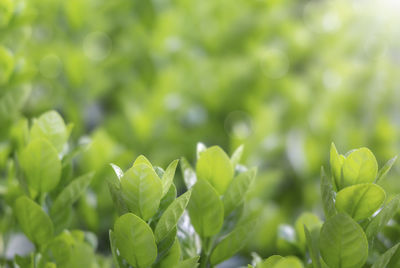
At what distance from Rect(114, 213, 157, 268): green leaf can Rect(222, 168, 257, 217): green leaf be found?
0.35 ft

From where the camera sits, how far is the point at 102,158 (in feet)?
2.52

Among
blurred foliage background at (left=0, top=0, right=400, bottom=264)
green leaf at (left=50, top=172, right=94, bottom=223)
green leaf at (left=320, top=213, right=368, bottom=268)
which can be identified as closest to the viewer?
green leaf at (left=320, top=213, right=368, bottom=268)

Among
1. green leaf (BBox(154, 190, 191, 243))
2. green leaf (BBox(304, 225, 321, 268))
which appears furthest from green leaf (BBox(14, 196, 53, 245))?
green leaf (BBox(304, 225, 321, 268))

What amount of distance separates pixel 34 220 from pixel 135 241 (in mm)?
129

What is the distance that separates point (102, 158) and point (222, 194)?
1.05 ft

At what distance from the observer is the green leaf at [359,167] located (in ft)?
1.41

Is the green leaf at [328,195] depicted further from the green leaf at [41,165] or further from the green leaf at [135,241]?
the green leaf at [41,165]

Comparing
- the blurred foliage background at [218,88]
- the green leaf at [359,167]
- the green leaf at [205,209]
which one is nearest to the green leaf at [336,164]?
the green leaf at [359,167]

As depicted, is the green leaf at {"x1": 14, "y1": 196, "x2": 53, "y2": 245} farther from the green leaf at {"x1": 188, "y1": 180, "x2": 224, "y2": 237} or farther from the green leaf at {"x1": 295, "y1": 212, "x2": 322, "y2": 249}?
the green leaf at {"x1": 295, "y1": 212, "x2": 322, "y2": 249}

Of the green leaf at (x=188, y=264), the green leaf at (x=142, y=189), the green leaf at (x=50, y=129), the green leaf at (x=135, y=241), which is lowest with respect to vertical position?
the green leaf at (x=188, y=264)

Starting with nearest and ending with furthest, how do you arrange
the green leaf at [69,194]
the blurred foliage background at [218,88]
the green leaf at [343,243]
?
the green leaf at [343,243]
the green leaf at [69,194]
the blurred foliage background at [218,88]

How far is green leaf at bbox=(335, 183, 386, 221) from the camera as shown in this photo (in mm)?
415

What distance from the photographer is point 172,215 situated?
16.2 inches

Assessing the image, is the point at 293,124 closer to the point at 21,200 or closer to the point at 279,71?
the point at 279,71
